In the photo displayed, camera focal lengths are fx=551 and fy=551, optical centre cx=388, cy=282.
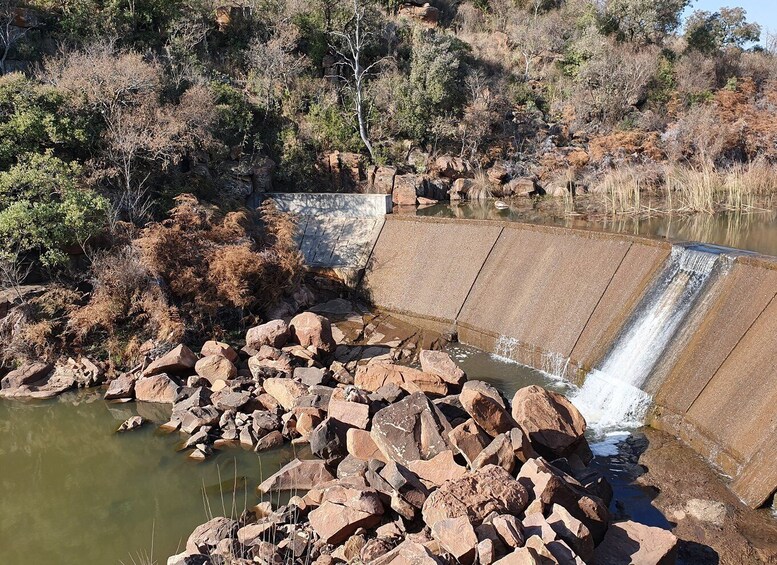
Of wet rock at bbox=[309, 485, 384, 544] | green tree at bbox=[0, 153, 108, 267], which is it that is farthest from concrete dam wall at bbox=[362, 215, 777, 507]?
green tree at bbox=[0, 153, 108, 267]

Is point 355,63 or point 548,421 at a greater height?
point 355,63

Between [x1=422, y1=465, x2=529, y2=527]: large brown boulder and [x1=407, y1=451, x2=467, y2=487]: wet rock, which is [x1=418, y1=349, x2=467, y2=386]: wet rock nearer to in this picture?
[x1=407, y1=451, x2=467, y2=487]: wet rock

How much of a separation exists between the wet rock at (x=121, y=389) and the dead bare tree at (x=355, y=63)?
48.1ft

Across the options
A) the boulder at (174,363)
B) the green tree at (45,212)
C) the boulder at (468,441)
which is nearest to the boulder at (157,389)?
the boulder at (174,363)

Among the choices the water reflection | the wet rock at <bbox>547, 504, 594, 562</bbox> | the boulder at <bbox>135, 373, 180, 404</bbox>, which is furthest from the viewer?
Answer: the water reflection

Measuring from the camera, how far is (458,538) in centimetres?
505

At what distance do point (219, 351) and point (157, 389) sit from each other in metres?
1.32

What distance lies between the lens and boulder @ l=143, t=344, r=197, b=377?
1053 centimetres

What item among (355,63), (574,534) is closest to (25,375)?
(574,534)

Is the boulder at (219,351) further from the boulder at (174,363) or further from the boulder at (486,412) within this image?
the boulder at (486,412)

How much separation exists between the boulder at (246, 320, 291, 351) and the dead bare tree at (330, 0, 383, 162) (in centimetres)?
1267

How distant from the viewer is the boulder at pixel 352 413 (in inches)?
317

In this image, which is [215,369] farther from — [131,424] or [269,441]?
[269,441]

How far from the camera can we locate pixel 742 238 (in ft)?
47.0
